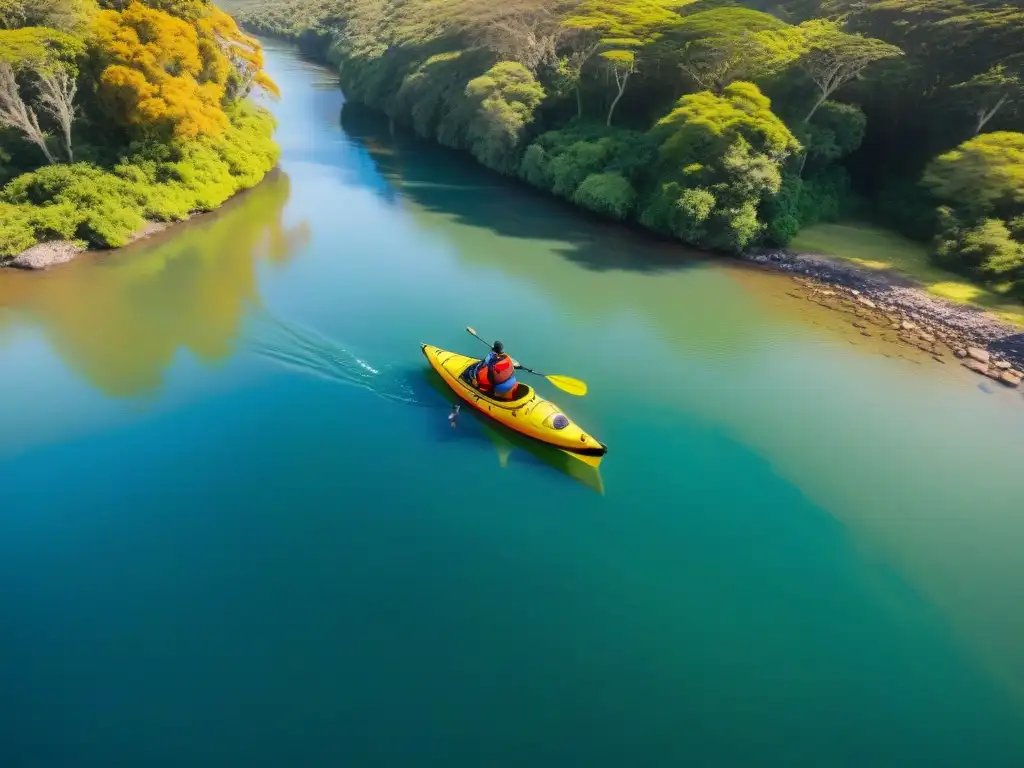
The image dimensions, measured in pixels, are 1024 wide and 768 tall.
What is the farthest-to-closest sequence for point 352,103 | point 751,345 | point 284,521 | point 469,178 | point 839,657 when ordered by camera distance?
point 352,103, point 469,178, point 751,345, point 284,521, point 839,657

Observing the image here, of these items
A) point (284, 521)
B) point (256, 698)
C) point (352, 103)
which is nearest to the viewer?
point (256, 698)

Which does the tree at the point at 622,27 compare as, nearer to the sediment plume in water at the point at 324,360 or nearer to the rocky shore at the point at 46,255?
the sediment plume in water at the point at 324,360

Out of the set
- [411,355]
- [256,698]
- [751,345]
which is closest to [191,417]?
A: [411,355]

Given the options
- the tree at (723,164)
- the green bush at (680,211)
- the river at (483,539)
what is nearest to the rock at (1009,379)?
the river at (483,539)

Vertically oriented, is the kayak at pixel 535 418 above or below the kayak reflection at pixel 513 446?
above

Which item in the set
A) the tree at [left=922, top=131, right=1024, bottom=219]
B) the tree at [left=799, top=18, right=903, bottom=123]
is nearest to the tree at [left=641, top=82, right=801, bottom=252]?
the tree at [left=799, top=18, right=903, bottom=123]

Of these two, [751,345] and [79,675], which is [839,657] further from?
[79,675]

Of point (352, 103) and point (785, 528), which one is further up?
point (352, 103)

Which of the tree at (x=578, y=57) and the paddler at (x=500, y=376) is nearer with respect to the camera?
the paddler at (x=500, y=376)
